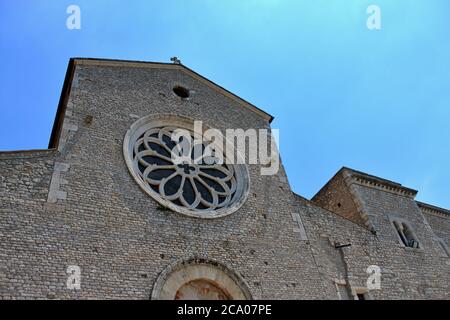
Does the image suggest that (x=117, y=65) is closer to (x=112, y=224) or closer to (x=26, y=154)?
(x=26, y=154)

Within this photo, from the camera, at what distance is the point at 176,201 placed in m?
9.00

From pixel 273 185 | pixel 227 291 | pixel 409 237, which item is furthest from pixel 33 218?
pixel 409 237

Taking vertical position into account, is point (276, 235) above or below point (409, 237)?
below

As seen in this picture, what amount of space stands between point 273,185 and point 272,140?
1952mm

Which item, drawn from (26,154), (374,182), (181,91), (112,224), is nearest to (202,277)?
(112,224)

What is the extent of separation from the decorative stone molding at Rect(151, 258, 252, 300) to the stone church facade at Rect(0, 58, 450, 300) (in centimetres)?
2

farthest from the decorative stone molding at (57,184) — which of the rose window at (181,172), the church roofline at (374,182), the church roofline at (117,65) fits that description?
the church roofline at (374,182)

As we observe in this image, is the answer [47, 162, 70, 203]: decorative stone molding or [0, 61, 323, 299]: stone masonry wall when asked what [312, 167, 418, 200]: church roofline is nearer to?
[0, 61, 323, 299]: stone masonry wall

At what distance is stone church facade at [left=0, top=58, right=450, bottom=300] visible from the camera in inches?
271

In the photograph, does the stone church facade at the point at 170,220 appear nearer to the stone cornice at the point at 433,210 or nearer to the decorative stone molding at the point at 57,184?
the decorative stone molding at the point at 57,184

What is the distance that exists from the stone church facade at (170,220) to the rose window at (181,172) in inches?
1.4

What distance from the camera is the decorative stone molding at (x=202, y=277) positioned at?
7316 millimetres

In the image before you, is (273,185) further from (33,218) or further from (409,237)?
(33,218)
